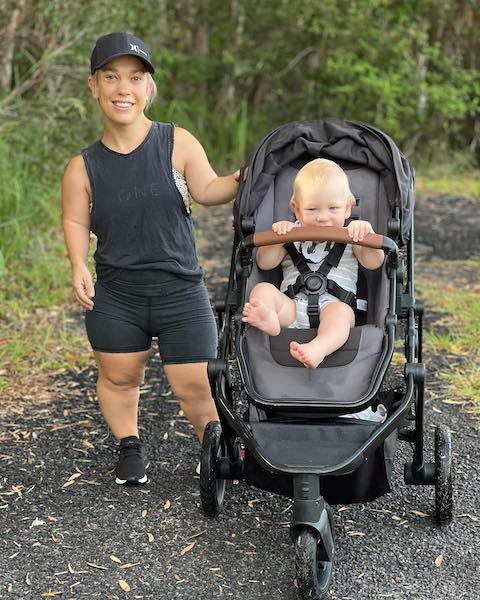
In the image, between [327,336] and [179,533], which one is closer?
[327,336]

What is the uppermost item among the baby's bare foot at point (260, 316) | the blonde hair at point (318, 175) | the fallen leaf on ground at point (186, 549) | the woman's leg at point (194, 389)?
the blonde hair at point (318, 175)

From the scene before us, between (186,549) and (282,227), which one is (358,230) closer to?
(282,227)

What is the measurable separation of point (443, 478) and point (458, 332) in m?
2.41

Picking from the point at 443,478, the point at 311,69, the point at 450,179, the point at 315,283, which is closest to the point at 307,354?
the point at 315,283

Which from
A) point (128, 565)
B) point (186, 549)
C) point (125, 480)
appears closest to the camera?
point (128, 565)

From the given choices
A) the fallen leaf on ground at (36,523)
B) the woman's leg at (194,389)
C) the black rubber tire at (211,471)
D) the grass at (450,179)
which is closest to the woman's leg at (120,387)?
the woman's leg at (194,389)

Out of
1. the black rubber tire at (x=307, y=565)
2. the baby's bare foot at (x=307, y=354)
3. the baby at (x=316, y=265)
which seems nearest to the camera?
the black rubber tire at (x=307, y=565)

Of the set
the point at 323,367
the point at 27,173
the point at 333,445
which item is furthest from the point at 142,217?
the point at 27,173

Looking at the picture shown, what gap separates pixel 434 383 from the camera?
197 inches

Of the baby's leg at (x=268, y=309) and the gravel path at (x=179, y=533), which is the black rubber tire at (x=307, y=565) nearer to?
the gravel path at (x=179, y=533)

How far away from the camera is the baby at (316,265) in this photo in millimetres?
3426

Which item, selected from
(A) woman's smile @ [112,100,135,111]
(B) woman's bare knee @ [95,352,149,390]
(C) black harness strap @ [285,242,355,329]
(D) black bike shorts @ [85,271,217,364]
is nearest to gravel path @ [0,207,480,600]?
(B) woman's bare knee @ [95,352,149,390]

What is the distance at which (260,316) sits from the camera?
136 inches

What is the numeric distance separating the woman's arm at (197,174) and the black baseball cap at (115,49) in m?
0.35
